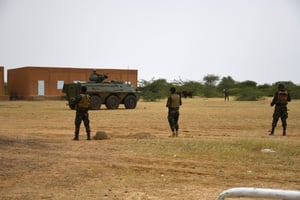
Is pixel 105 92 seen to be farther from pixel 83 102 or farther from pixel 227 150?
pixel 227 150

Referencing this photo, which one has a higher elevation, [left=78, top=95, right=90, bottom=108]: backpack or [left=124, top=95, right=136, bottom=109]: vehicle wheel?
[left=78, top=95, right=90, bottom=108]: backpack

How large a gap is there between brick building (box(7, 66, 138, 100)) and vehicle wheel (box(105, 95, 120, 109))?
801 inches

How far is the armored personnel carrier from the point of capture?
87.7 feet

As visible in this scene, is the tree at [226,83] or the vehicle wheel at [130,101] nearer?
the vehicle wheel at [130,101]

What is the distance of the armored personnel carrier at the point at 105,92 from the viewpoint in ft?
87.7

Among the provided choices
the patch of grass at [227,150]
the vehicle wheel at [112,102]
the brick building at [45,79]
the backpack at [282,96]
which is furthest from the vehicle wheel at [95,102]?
the brick building at [45,79]

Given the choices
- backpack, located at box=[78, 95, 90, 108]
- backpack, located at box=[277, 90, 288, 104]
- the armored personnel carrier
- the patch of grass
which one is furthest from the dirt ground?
the armored personnel carrier

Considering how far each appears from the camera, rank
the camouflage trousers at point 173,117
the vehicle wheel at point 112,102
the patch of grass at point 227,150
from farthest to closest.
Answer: the vehicle wheel at point 112,102 < the camouflage trousers at point 173,117 < the patch of grass at point 227,150

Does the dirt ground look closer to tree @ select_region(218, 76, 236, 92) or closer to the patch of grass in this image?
the patch of grass

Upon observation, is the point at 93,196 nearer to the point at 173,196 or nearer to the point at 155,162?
the point at 173,196

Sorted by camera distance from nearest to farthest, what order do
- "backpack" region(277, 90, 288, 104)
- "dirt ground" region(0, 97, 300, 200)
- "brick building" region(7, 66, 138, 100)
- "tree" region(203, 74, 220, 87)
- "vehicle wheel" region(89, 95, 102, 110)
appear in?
1. "dirt ground" region(0, 97, 300, 200)
2. "backpack" region(277, 90, 288, 104)
3. "vehicle wheel" region(89, 95, 102, 110)
4. "brick building" region(7, 66, 138, 100)
5. "tree" region(203, 74, 220, 87)

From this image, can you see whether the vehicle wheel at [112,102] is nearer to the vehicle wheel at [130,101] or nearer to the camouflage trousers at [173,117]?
the vehicle wheel at [130,101]

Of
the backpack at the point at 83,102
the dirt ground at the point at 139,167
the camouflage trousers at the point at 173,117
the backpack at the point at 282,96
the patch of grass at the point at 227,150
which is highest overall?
the backpack at the point at 282,96

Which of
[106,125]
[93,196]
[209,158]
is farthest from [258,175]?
[106,125]
